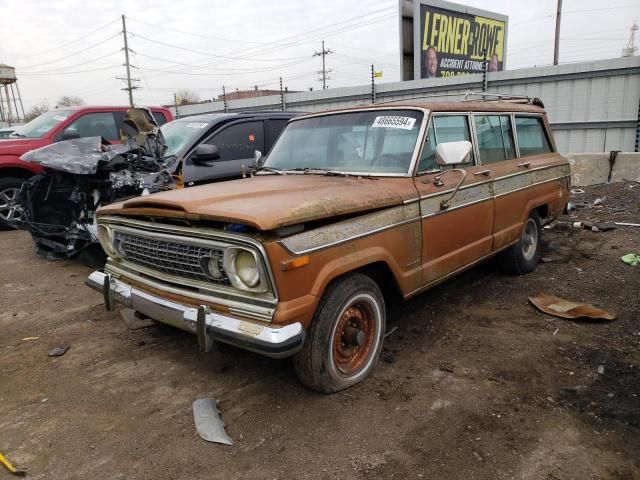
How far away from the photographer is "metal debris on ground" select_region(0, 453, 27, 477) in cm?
247

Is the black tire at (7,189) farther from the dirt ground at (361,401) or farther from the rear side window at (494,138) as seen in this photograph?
the rear side window at (494,138)

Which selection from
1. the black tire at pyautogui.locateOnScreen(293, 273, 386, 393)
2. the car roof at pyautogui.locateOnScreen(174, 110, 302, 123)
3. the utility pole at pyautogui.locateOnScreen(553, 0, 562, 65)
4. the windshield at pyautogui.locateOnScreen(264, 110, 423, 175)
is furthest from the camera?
the utility pole at pyautogui.locateOnScreen(553, 0, 562, 65)

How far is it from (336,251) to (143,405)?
5.22 ft

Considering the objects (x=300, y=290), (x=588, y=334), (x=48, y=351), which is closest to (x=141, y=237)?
(x=300, y=290)

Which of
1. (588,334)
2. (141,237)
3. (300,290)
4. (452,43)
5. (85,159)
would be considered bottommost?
(588,334)

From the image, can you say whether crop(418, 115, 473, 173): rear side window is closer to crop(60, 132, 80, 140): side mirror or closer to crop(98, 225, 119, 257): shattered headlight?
crop(98, 225, 119, 257): shattered headlight

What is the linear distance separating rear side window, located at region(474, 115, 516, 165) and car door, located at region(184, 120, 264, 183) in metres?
2.83

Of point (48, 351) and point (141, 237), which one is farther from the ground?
point (141, 237)

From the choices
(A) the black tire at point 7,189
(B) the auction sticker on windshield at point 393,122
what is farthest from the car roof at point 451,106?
(A) the black tire at point 7,189

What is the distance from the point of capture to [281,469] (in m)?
2.46

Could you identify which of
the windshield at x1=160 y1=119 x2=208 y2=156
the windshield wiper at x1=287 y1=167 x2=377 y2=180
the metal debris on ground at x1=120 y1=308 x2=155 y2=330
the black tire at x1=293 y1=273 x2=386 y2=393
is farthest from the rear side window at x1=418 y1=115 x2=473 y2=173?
the windshield at x1=160 y1=119 x2=208 y2=156

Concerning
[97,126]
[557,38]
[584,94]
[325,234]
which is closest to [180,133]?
[97,126]

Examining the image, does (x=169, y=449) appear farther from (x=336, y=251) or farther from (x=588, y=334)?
(x=588, y=334)

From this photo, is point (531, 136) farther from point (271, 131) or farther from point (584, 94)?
point (584, 94)
